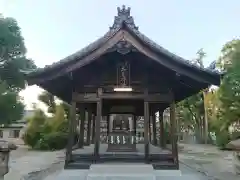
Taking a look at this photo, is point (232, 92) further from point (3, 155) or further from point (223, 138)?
point (3, 155)

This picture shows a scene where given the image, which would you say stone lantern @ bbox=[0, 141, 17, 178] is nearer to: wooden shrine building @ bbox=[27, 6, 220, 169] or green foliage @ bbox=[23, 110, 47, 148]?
wooden shrine building @ bbox=[27, 6, 220, 169]

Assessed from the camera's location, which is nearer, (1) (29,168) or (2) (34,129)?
(1) (29,168)

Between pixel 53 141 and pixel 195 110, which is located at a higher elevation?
pixel 195 110

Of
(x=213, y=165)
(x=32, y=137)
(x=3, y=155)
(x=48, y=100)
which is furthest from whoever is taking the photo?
(x=48, y=100)

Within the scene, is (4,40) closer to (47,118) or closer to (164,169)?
(47,118)

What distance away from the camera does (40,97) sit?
23375mm

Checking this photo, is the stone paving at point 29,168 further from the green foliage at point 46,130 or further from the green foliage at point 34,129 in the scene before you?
the green foliage at point 34,129

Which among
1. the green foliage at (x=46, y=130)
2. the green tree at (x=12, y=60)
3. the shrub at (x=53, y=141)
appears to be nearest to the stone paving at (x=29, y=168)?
the shrub at (x=53, y=141)

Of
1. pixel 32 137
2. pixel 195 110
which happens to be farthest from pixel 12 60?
pixel 195 110

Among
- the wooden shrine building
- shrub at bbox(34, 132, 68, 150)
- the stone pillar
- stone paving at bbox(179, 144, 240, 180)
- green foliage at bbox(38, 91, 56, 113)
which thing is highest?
green foliage at bbox(38, 91, 56, 113)

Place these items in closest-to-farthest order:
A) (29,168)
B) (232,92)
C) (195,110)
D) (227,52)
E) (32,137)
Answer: (29,168) → (232,92) → (227,52) → (32,137) → (195,110)

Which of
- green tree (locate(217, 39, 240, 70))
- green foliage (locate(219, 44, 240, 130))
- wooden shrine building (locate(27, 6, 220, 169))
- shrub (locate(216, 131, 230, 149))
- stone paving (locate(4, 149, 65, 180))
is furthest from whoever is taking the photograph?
shrub (locate(216, 131, 230, 149))

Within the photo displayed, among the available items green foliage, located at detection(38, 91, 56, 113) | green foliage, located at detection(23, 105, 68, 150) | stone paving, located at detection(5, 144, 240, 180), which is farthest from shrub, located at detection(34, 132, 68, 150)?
stone paving, located at detection(5, 144, 240, 180)

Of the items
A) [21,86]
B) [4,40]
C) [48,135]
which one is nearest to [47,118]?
[48,135]
